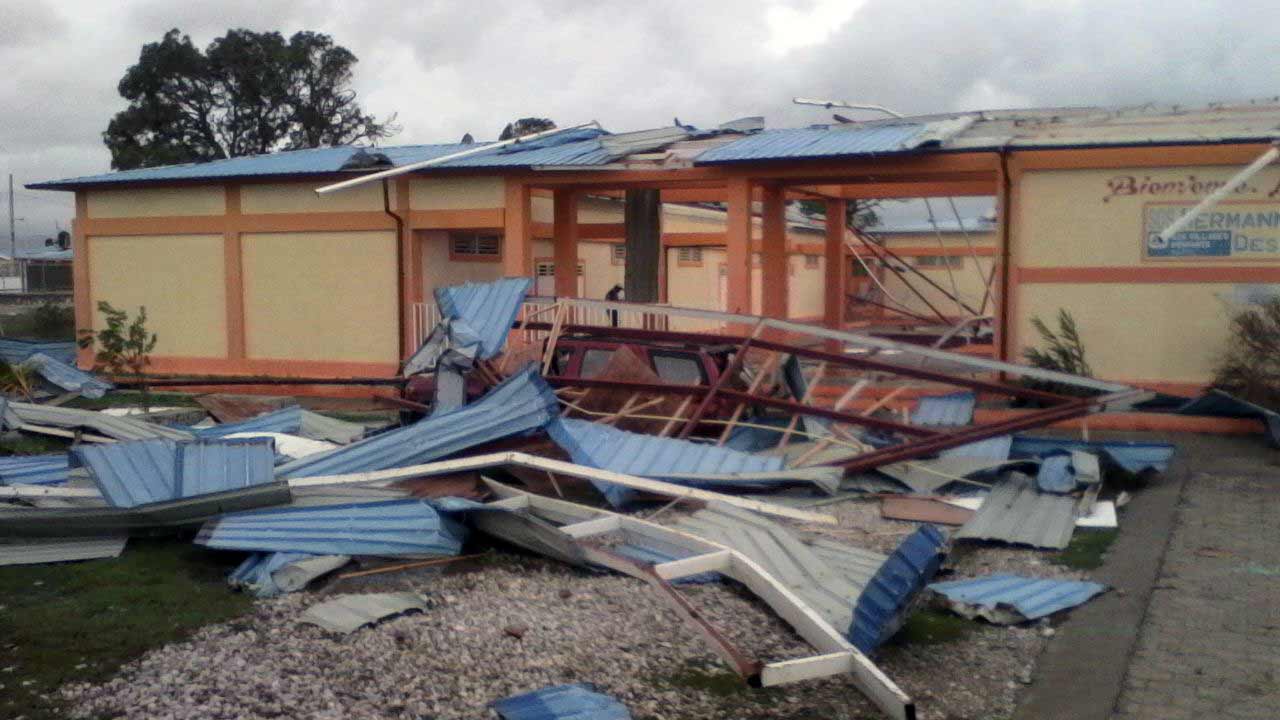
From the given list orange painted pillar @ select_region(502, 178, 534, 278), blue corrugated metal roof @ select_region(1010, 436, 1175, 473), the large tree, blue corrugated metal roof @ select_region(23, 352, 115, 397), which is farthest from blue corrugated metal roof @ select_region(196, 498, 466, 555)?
the large tree

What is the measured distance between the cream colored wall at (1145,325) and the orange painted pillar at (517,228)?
792 cm

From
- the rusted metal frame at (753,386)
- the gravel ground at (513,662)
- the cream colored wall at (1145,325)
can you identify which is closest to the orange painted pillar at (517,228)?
the rusted metal frame at (753,386)

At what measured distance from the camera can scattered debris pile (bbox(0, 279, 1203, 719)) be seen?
23.6ft

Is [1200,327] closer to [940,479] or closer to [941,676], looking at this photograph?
[940,479]

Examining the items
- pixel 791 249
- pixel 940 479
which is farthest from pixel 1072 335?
pixel 791 249

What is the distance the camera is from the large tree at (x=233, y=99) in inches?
1865

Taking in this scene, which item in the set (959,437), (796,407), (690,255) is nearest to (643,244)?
(690,255)

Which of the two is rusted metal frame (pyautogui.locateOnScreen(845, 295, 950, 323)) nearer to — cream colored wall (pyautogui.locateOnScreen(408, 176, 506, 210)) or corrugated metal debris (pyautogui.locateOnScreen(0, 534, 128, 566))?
cream colored wall (pyautogui.locateOnScreen(408, 176, 506, 210))

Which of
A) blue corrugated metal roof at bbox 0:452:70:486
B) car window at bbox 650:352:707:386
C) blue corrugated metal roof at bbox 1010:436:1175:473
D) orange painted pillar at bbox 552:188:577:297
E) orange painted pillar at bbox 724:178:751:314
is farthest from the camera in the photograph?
orange painted pillar at bbox 552:188:577:297

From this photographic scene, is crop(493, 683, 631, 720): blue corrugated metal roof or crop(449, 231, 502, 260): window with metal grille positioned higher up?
crop(449, 231, 502, 260): window with metal grille

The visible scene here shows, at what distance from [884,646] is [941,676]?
0.41 meters

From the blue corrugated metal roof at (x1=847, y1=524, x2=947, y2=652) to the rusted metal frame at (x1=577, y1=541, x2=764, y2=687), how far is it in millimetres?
673

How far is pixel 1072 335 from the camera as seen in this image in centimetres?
1582

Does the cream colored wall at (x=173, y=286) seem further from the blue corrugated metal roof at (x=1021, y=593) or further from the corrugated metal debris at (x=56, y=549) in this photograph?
the blue corrugated metal roof at (x=1021, y=593)
